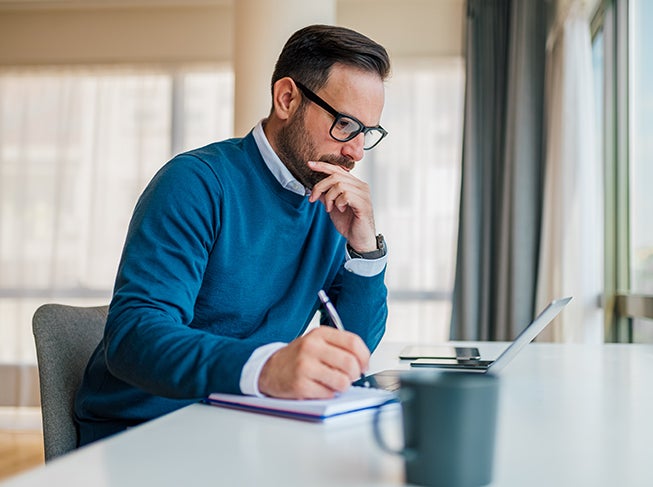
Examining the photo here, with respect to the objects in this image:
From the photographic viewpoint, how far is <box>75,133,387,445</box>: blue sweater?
101 cm

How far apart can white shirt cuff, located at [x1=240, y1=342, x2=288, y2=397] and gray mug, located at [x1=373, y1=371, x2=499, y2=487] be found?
1.12 feet

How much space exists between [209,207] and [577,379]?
68 cm

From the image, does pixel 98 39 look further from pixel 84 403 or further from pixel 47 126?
pixel 84 403

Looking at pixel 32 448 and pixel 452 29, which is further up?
pixel 452 29

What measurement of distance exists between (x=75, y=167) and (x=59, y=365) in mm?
4055

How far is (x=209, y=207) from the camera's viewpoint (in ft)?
4.38

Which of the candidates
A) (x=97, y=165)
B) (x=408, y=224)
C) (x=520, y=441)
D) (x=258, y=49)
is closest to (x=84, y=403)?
(x=520, y=441)

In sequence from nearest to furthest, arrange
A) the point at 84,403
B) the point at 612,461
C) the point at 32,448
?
the point at 612,461
the point at 84,403
the point at 32,448

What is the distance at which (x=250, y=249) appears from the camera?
4.65ft

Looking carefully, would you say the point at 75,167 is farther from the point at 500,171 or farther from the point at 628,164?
the point at 628,164

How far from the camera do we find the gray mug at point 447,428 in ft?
1.98

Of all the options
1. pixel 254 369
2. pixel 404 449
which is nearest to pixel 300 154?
pixel 254 369

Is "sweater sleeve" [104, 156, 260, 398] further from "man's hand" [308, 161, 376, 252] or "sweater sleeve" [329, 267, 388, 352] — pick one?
"sweater sleeve" [329, 267, 388, 352]

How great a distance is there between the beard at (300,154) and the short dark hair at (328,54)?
0.21 ft
